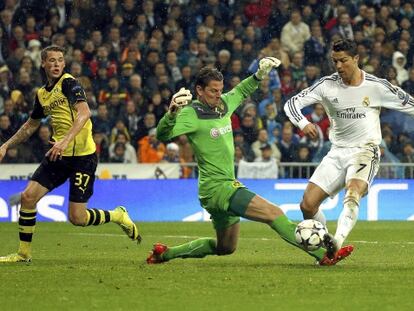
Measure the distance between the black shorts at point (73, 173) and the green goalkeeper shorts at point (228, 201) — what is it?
70.5 inches

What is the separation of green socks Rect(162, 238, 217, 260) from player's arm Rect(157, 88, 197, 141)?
1.17m

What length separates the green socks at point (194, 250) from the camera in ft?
36.6

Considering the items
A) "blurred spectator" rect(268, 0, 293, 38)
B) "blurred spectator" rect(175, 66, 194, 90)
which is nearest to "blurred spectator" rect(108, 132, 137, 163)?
"blurred spectator" rect(175, 66, 194, 90)

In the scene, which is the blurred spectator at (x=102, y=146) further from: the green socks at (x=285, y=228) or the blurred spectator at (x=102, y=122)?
the green socks at (x=285, y=228)

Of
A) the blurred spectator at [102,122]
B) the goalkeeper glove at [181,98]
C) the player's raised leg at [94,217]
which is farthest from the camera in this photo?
the blurred spectator at [102,122]

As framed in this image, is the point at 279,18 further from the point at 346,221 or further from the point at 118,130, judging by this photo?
the point at 346,221

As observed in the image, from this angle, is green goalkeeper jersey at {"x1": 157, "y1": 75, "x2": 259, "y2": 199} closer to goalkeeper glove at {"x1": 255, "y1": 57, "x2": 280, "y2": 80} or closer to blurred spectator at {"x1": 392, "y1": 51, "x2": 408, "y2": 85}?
goalkeeper glove at {"x1": 255, "y1": 57, "x2": 280, "y2": 80}

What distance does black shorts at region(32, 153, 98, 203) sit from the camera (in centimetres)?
1191

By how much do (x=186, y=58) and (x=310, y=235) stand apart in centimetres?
1464

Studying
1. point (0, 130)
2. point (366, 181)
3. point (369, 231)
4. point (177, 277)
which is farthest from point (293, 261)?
point (0, 130)

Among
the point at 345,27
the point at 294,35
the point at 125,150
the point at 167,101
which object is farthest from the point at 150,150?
the point at 345,27

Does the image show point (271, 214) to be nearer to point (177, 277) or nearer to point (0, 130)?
point (177, 277)

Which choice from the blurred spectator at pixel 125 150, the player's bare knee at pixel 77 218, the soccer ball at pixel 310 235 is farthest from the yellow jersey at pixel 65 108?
the blurred spectator at pixel 125 150

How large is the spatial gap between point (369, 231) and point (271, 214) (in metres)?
7.48
